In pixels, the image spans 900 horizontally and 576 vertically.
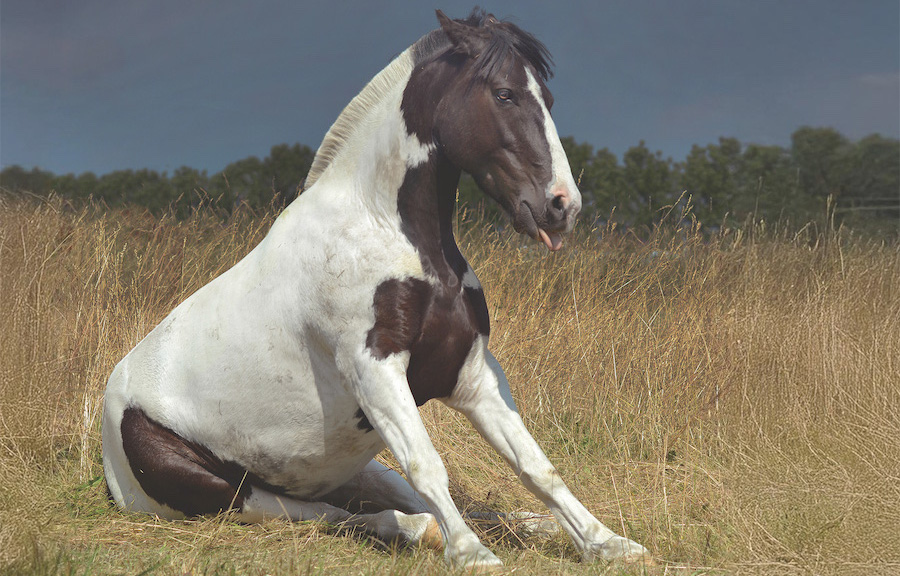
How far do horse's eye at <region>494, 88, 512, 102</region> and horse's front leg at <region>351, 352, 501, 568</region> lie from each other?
1.02m

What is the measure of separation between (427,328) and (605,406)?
2.69 meters

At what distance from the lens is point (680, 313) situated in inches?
249

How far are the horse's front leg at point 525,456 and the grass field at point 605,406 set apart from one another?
0.32ft

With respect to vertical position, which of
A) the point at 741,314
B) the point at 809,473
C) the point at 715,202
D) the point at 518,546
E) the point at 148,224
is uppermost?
the point at 715,202

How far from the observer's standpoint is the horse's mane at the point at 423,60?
9.88ft

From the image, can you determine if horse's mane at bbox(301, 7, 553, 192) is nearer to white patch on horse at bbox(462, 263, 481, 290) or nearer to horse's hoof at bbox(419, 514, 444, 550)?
white patch on horse at bbox(462, 263, 481, 290)

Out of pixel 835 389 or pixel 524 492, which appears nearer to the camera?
pixel 524 492

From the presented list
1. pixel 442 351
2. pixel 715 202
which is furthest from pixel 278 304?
pixel 715 202

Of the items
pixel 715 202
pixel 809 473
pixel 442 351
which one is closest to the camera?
pixel 442 351

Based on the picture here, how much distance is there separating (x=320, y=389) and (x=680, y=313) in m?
3.79

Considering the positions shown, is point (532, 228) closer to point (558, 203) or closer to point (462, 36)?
point (558, 203)

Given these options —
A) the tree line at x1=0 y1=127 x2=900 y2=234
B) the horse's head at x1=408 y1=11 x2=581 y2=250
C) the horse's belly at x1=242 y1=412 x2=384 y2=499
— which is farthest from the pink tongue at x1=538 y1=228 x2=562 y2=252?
the tree line at x1=0 y1=127 x2=900 y2=234

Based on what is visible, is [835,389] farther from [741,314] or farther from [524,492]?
[524,492]

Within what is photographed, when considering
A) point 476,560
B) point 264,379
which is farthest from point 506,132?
point 476,560
